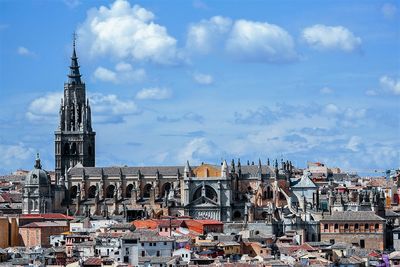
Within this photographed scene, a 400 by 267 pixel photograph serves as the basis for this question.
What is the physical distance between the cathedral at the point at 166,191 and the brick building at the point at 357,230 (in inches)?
400

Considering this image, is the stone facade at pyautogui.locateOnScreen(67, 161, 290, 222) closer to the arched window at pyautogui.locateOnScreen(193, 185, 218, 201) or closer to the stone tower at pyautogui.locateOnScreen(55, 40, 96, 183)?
the arched window at pyautogui.locateOnScreen(193, 185, 218, 201)

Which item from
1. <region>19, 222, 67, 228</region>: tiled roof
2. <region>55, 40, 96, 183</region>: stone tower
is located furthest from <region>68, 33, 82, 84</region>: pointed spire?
<region>19, 222, 67, 228</region>: tiled roof

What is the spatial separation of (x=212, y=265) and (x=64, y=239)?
84.5ft

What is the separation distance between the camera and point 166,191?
502 feet

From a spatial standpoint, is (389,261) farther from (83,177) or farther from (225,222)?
(83,177)

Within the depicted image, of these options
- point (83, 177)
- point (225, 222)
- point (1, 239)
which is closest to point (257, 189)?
point (225, 222)

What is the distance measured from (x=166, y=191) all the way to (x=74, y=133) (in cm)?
1939

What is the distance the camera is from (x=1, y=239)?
127 metres

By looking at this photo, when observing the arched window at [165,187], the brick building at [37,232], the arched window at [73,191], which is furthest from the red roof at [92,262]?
the arched window at [73,191]

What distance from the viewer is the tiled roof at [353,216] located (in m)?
126

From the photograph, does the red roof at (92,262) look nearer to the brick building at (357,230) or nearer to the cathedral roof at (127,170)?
the brick building at (357,230)

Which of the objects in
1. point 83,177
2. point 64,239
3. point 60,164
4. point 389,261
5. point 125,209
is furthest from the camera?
point 60,164

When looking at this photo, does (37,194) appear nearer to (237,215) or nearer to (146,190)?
(146,190)

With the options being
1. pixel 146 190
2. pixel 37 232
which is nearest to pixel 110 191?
pixel 146 190
